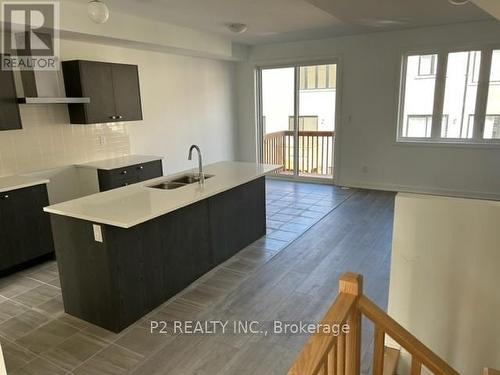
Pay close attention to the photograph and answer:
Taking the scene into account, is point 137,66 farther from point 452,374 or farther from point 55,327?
point 452,374

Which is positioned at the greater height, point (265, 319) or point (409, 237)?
point (409, 237)

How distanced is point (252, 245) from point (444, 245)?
2.25 meters

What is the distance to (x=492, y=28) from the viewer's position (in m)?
5.05

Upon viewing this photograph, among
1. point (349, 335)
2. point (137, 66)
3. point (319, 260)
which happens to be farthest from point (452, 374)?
point (137, 66)

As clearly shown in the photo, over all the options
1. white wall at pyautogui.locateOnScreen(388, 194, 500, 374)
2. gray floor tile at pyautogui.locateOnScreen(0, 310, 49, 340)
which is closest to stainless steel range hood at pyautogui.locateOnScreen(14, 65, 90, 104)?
gray floor tile at pyautogui.locateOnScreen(0, 310, 49, 340)

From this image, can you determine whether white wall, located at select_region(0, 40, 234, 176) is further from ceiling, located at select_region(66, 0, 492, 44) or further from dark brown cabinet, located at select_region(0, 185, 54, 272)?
ceiling, located at select_region(66, 0, 492, 44)

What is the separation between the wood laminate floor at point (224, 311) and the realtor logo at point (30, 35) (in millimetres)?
2202

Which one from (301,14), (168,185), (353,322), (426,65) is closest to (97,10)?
(168,185)

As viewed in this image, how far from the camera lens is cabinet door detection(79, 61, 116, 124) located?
4184mm

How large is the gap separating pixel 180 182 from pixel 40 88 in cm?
191

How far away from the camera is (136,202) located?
2.79 m

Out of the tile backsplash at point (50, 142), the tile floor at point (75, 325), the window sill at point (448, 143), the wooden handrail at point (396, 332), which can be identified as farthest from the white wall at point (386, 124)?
the wooden handrail at point (396, 332)

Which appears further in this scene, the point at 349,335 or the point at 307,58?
the point at 307,58

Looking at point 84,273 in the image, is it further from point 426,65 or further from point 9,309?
point 426,65
